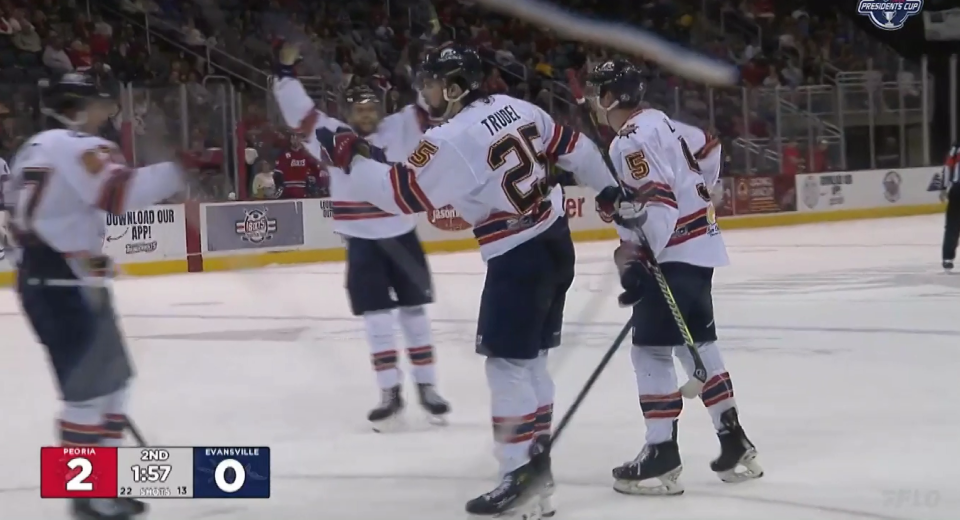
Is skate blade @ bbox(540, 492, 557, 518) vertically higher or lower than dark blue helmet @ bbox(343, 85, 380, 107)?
lower

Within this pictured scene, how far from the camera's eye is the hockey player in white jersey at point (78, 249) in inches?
99.7

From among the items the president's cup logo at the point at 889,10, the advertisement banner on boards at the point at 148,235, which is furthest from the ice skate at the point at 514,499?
the president's cup logo at the point at 889,10

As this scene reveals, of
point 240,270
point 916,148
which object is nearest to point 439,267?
point 240,270

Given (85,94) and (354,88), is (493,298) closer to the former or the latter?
(85,94)

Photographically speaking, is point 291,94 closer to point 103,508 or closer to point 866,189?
point 103,508

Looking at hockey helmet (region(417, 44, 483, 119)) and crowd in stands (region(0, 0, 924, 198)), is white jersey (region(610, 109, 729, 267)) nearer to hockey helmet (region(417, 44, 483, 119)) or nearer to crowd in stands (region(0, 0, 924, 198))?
hockey helmet (region(417, 44, 483, 119))

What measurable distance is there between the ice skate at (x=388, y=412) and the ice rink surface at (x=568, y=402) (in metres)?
0.06

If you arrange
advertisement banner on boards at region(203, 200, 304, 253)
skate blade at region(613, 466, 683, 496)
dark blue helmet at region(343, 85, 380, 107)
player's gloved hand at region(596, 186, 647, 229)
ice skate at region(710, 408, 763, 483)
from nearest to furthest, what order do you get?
1. player's gloved hand at region(596, 186, 647, 229)
2. skate blade at region(613, 466, 683, 496)
3. ice skate at region(710, 408, 763, 483)
4. dark blue helmet at region(343, 85, 380, 107)
5. advertisement banner on boards at region(203, 200, 304, 253)

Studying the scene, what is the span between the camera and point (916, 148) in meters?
13.8

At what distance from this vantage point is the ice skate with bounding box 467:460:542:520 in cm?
273

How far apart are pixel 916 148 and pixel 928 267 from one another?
5.82 meters

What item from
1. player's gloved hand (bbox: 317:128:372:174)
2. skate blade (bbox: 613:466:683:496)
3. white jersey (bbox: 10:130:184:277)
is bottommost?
skate blade (bbox: 613:466:683:496)

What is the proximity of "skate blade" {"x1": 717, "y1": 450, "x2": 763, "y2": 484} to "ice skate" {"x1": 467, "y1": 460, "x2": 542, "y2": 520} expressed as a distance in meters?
0.57

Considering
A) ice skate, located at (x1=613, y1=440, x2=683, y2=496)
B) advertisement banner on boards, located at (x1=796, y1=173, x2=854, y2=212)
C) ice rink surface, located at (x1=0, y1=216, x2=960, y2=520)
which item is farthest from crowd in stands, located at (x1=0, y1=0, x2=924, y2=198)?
ice skate, located at (x1=613, y1=440, x2=683, y2=496)
